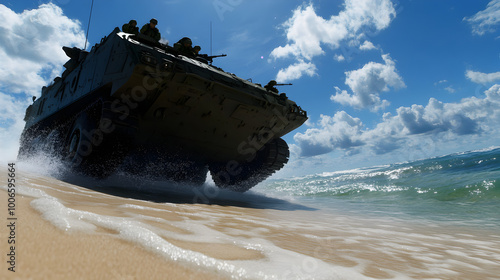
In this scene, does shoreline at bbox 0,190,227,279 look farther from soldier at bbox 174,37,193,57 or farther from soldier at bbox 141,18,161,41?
soldier at bbox 141,18,161,41

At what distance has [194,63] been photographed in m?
6.25

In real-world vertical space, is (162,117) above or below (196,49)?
below

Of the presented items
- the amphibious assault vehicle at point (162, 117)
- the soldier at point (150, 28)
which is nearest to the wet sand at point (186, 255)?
the amphibious assault vehicle at point (162, 117)

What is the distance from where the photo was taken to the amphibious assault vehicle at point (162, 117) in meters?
5.69

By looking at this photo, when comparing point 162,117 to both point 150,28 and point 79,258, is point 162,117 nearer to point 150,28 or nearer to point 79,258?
point 150,28

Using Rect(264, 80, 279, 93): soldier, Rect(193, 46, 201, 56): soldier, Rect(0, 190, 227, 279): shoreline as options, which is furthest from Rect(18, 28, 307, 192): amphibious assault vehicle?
Rect(0, 190, 227, 279): shoreline

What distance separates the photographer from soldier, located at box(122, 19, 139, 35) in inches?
296

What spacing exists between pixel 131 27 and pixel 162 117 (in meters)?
2.83

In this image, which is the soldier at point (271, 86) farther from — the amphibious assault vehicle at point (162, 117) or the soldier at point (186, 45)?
the soldier at point (186, 45)

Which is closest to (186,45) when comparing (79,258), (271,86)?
(271,86)

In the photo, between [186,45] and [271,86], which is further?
[271,86]

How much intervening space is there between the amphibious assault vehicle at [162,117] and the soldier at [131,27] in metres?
0.86

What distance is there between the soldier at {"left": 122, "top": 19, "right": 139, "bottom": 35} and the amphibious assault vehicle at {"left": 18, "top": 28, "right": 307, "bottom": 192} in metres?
0.86

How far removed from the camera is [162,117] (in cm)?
623
